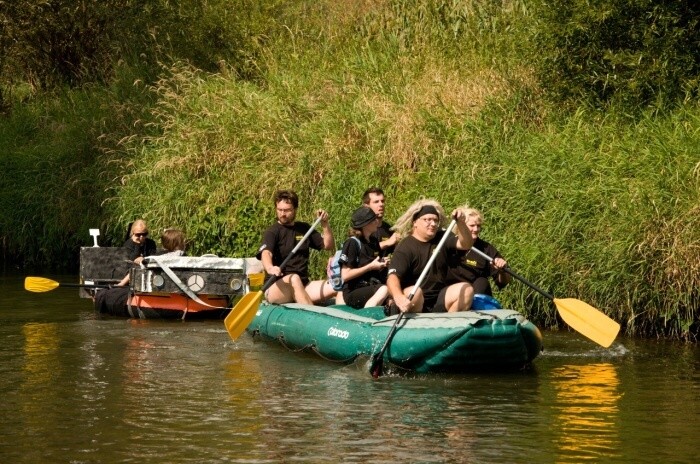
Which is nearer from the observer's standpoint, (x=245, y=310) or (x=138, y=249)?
(x=245, y=310)

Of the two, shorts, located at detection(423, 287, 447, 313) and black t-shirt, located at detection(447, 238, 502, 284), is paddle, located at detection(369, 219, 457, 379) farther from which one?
black t-shirt, located at detection(447, 238, 502, 284)

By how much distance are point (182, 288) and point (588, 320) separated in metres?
4.61

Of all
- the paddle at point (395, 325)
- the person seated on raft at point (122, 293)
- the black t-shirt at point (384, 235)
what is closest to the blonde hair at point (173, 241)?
the person seated on raft at point (122, 293)

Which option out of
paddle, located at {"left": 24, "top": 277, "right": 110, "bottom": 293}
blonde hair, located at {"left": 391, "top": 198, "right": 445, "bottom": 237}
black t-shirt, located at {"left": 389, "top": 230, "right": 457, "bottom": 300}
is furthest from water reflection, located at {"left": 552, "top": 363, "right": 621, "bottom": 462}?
paddle, located at {"left": 24, "top": 277, "right": 110, "bottom": 293}

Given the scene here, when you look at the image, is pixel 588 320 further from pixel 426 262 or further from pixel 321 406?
pixel 321 406

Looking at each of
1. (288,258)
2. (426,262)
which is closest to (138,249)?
(288,258)

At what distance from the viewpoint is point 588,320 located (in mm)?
10688

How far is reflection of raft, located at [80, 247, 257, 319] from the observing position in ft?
44.9

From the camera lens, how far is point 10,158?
878 inches

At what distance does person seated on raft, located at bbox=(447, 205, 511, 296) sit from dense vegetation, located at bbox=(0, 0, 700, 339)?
1.30 m

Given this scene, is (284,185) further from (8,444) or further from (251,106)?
(8,444)

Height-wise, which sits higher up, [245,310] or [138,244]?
[138,244]

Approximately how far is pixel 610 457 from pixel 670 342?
4.43m

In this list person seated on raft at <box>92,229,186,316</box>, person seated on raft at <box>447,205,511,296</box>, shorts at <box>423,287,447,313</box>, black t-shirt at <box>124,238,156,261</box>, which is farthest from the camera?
black t-shirt at <box>124,238,156,261</box>
